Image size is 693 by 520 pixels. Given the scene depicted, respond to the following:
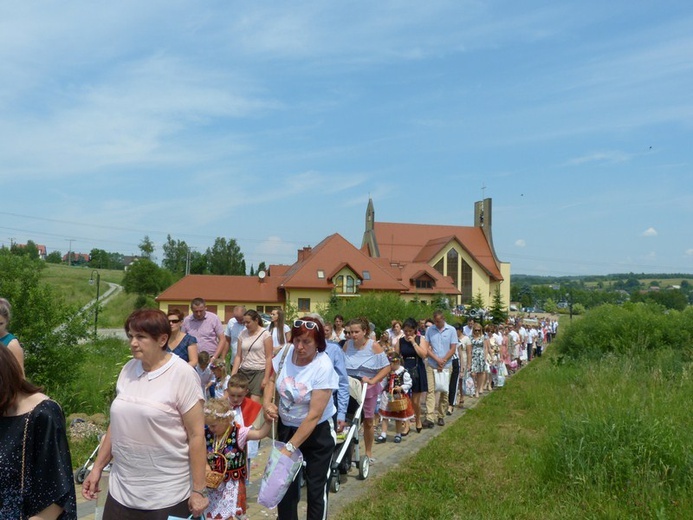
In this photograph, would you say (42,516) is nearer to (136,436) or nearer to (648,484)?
(136,436)

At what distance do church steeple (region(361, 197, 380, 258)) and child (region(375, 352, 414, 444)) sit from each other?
64819 mm

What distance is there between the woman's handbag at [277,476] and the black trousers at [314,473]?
0.79 feet

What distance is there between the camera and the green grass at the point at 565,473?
6391mm

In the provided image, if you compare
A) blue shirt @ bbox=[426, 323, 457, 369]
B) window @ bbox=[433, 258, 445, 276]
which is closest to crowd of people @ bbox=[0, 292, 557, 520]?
blue shirt @ bbox=[426, 323, 457, 369]

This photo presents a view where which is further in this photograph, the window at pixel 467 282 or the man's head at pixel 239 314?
the window at pixel 467 282

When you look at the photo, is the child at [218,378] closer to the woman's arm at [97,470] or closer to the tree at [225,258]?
the woman's arm at [97,470]

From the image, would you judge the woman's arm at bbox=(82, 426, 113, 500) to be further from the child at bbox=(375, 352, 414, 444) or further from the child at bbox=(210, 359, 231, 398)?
the child at bbox=(375, 352, 414, 444)

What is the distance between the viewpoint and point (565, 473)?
23.7 ft

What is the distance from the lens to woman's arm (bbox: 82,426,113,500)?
13.4ft

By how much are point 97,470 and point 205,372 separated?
4.67 meters

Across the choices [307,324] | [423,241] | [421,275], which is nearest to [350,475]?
[307,324]

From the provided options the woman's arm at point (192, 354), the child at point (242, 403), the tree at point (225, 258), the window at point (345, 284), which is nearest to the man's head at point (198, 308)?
the woman's arm at point (192, 354)

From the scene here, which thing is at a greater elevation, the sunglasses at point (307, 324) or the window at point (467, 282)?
the window at point (467, 282)

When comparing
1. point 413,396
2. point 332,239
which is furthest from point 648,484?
point 332,239
